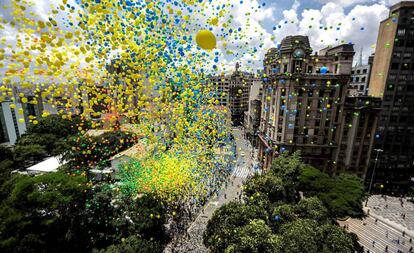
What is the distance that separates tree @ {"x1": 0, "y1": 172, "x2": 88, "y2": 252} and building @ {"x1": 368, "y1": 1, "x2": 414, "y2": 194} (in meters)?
39.6

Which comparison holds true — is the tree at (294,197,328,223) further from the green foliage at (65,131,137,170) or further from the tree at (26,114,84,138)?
the tree at (26,114,84,138)

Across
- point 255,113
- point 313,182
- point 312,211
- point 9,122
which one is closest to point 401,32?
point 313,182

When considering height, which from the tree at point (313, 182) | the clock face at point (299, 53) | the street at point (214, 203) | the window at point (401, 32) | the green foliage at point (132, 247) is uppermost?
the window at point (401, 32)

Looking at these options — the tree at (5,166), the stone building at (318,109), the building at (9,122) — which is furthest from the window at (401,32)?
the building at (9,122)

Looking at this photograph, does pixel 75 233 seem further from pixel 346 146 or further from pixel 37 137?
pixel 346 146

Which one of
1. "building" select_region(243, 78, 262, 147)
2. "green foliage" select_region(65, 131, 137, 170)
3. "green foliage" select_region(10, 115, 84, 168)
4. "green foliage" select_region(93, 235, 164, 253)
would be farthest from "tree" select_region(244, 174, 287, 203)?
"building" select_region(243, 78, 262, 147)

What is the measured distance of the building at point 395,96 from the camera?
2688 centimetres

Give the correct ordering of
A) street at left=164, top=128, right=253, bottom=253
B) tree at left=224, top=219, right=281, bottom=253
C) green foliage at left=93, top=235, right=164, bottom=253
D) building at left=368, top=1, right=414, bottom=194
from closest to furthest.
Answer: tree at left=224, top=219, right=281, bottom=253 → green foliage at left=93, top=235, right=164, bottom=253 → street at left=164, top=128, right=253, bottom=253 → building at left=368, top=1, right=414, bottom=194

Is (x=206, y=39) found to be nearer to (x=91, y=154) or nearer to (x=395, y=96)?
(x=91, y=154)

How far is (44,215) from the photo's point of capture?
1418 cm

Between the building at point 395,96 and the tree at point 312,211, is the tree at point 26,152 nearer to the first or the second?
the tree at point 312,211

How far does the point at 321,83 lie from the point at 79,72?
→ 29012 mm

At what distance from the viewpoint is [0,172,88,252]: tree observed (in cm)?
1225

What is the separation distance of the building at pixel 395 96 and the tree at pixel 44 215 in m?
39.6
